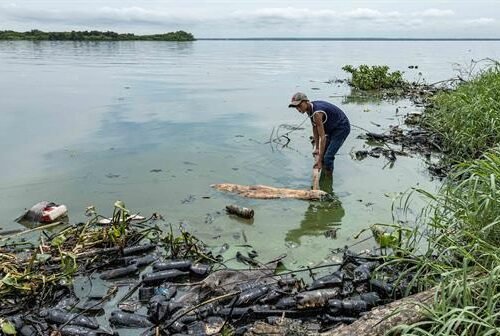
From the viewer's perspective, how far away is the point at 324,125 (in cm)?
820

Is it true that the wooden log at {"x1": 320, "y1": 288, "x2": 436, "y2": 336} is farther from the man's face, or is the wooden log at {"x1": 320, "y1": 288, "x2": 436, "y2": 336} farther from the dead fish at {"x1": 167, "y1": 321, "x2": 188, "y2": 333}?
the man's face

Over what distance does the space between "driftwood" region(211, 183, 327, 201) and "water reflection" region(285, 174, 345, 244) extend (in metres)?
0.16

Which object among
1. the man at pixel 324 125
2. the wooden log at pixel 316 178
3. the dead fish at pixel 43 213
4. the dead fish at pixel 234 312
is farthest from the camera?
the wooden log at pixel 316 178

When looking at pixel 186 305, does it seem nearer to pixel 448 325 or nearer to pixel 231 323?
pixel 231 323

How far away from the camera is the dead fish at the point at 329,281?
180 inches

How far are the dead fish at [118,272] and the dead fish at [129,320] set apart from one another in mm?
744

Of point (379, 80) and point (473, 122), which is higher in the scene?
point (379, 80)

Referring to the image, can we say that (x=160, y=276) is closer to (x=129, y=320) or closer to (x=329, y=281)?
(x=129, y=320)

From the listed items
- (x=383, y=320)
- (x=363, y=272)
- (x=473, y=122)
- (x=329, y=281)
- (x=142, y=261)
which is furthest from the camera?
(x=473, y=122)

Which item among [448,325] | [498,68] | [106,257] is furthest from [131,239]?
[498,68]

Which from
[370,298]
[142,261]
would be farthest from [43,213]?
[370,298]

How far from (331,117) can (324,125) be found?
7.4 inches

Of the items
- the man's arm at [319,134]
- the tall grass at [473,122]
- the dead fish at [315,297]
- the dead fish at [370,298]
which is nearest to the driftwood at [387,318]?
the dead fish at [370,298]

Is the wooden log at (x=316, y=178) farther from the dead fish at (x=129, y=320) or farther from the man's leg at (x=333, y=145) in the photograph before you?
the dead fish at (x=129, y=320)
